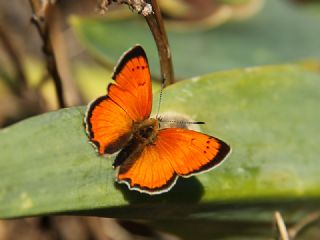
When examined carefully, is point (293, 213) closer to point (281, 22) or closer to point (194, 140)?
point (194, 140)

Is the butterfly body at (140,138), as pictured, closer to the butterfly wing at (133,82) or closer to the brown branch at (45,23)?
the butterfly wing at (133,82)

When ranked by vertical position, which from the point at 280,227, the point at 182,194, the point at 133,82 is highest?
the point at 133,82

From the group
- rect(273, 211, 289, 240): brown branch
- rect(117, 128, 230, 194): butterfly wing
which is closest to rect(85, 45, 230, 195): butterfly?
rect(117, 128, 230, 194): butterfly wing

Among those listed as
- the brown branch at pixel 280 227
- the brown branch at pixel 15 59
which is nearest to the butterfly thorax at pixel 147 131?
the brown branch at pixel 280 227

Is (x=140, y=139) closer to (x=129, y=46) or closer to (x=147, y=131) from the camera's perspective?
(x=147, y=131)

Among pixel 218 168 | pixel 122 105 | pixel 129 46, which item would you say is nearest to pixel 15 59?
pixel 129 46

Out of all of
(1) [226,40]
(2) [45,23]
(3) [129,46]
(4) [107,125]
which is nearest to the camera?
(4) [107,125]

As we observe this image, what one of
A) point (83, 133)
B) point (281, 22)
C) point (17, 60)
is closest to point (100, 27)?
point (17, 60)
